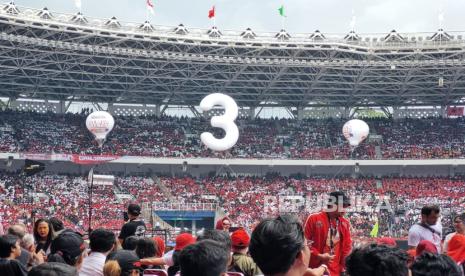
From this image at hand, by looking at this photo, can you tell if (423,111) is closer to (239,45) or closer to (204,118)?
(204,118)

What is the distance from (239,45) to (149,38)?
487 cm

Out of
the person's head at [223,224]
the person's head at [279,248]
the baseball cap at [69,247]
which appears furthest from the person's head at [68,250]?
the person's head at [223,224]

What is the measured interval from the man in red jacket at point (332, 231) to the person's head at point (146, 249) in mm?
1602

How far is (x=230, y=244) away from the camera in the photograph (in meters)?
5.75

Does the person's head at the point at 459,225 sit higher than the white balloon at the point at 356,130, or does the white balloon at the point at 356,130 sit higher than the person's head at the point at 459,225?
the white balloon at the point at 356,130

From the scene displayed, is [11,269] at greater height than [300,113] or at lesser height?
lesser

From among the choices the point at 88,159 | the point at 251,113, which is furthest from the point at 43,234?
the point at 251,113

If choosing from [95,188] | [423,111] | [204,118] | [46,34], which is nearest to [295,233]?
[46,34]

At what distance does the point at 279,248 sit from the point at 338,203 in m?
3.38

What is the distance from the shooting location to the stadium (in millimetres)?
34500

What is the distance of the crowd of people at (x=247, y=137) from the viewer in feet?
139

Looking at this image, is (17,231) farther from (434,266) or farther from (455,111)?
(455,111)

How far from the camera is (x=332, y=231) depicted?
22.3 ft

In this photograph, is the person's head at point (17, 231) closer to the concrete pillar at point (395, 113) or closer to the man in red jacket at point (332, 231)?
the man in red jacket at point (332, 231)
